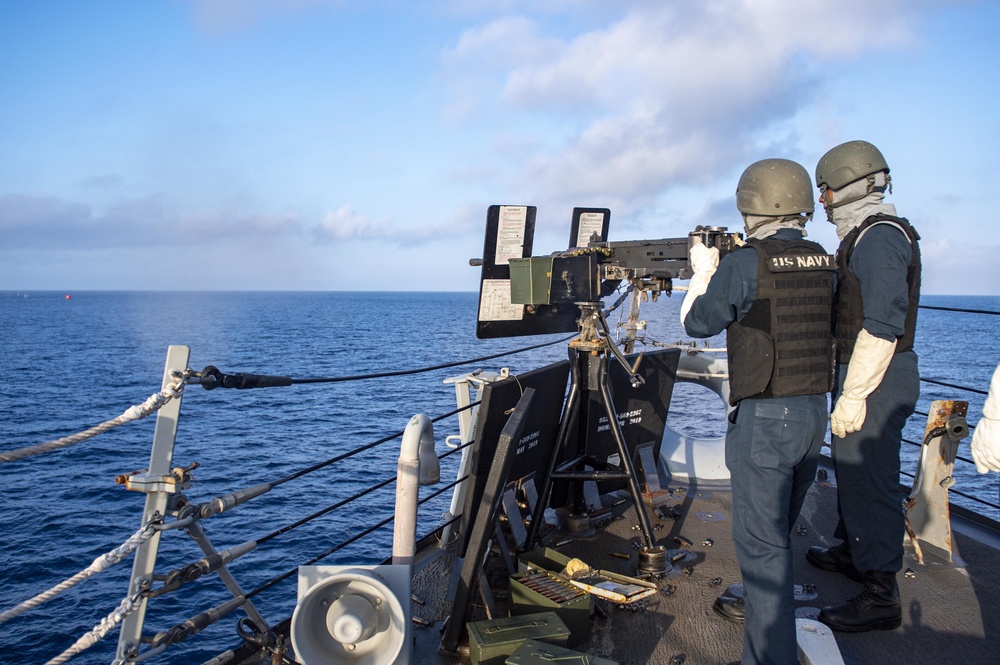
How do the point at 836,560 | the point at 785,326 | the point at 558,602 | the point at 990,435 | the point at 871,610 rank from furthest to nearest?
the point at 836,560, the point at 871,610, the point at 558,602, the point at 785,326, the point at 990,435

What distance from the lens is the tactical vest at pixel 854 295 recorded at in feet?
14.1

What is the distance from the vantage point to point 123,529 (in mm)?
19953

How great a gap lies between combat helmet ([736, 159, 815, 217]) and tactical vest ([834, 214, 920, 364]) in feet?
1.71

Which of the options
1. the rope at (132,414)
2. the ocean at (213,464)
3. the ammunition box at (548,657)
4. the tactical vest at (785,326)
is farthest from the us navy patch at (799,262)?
the ocean at (213,464)

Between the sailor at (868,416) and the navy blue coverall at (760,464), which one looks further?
the sailor at (868,416)

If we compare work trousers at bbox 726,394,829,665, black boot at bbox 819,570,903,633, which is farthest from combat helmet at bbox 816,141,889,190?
black boot at bbox 819,570,903,633

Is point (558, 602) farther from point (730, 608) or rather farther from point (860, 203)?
point (860, 203)

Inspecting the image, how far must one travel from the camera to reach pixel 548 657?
11.2 feet

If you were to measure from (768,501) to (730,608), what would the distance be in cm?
116

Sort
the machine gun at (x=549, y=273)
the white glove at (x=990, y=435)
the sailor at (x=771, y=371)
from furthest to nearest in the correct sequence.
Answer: the machine gun at (x=549, y=273) → the sailor at (x=771, y=371) → the white glove at (x=990, y=435)

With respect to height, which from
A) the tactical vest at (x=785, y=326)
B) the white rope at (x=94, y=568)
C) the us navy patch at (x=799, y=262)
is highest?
the us navy patch at (x=799, y=262)

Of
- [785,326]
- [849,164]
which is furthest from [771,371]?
[849,164]

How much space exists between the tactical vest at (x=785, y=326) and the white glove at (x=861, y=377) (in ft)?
0.82

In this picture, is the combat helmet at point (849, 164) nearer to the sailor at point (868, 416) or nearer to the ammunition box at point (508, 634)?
the sailor at point (868, 416)
